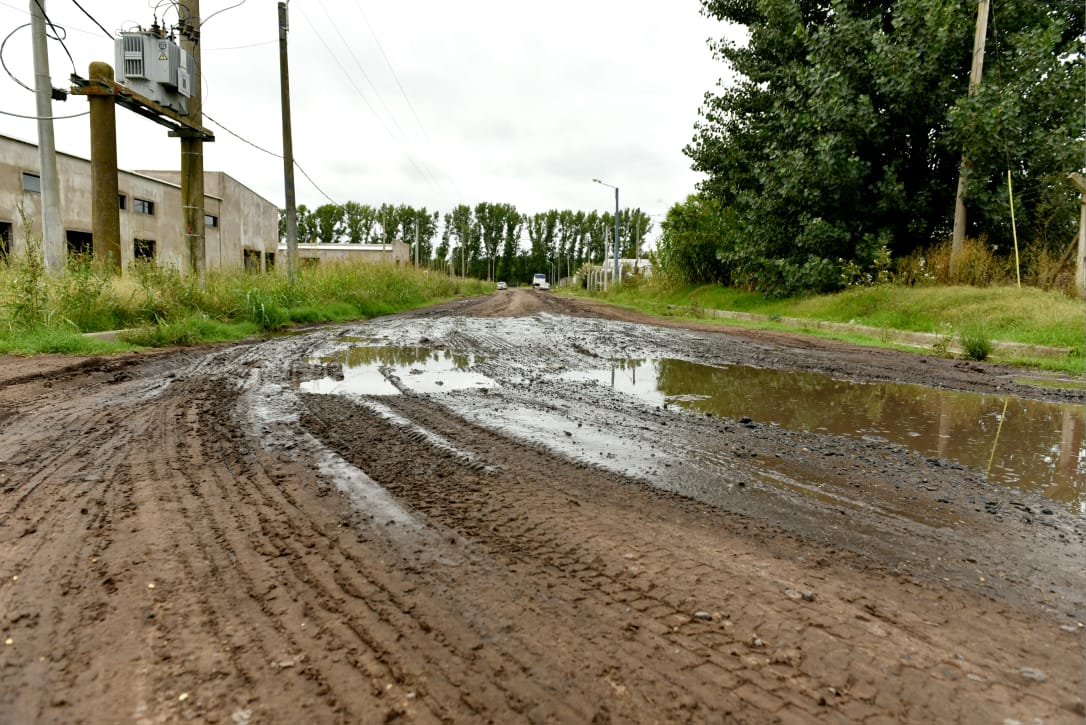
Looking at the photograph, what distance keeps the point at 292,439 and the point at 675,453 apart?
248 centimetres

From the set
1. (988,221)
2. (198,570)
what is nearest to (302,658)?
(198,570)

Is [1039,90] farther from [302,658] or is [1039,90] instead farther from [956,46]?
[302,658]

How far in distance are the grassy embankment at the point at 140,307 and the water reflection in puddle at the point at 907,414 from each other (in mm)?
6558

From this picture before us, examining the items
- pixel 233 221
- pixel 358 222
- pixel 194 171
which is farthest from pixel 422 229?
pixel 194 171

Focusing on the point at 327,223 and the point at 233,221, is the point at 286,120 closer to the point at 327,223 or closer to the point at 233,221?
the point at 233,221

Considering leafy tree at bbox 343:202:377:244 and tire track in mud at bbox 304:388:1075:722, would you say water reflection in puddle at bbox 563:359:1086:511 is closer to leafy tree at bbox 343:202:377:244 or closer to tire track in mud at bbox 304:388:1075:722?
tire track in mud at bbox 304:388:1075:722

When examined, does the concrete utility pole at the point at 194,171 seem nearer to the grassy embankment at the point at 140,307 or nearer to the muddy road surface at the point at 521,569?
the grassy embankment at the point at 140,307

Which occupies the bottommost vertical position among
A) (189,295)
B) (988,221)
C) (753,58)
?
(189,295)

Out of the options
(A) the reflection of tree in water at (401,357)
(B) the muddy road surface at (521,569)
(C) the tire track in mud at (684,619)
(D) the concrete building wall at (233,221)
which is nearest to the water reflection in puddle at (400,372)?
(A) the reflection of tree in water at (401,357)

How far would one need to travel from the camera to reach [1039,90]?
1303 centimetres

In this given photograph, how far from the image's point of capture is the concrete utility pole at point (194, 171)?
12125 mm

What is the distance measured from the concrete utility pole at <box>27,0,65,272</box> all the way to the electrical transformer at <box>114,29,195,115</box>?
1.10m

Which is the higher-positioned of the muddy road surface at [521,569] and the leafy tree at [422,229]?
the leafy tree at [422,229]

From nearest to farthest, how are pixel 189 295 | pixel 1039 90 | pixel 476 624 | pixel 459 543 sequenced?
pixel 476 624 → pixel 459 543 → pixel 189 295 → pixel 1039 90
